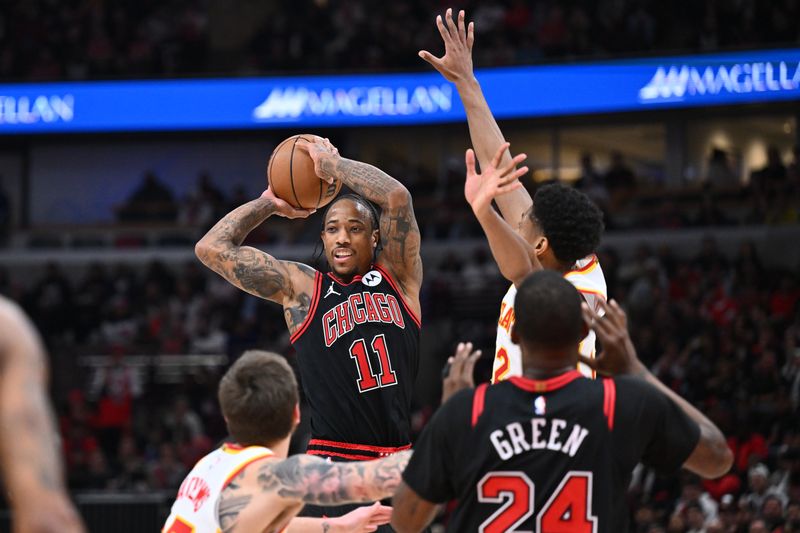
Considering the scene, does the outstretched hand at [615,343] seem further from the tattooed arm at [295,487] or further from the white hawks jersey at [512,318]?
the white hawks jersey at [512,318]

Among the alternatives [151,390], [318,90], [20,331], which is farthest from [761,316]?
[20,331]

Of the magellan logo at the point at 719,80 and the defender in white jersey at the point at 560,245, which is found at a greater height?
the magellan logo at the point at 719,80

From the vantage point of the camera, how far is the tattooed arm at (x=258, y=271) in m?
5.60

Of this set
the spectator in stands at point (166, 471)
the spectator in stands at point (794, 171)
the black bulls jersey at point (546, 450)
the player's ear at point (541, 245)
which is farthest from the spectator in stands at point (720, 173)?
the black bulls jersey at point (546, 450)

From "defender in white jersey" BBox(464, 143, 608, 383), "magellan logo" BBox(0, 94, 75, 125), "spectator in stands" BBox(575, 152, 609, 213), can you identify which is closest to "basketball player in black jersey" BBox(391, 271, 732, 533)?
"defender in white jersey" BBox(464, 143, 608, 383)

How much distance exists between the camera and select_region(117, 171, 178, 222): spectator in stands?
21.1 meters

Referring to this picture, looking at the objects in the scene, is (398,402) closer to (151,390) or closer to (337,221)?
(337,221)

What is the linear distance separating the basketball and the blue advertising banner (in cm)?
1073

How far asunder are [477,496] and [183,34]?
18.9 metres

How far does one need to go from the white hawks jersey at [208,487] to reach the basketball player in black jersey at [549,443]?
0.75m

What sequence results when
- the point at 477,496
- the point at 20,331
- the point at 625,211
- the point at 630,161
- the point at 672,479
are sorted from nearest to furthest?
1. the point at 20,331
2. the point at 477,496
3. the point at 672,479
4. the point at 625,211
5. the point at 630,161

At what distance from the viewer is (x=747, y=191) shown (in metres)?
17.2

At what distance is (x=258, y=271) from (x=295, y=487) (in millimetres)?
2000

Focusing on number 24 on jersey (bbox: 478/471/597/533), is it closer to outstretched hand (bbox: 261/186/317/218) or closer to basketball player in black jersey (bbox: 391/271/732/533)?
basketball player in black jersey (bbox: 391/271/732/533)
